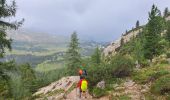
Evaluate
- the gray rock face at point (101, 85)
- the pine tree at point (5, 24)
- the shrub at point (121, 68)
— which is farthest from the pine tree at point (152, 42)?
the pine tree at point (5, 24)

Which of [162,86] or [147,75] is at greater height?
[147,75]

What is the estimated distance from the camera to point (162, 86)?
25406 mm

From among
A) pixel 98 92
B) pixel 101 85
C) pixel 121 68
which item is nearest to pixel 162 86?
pixel 98 92

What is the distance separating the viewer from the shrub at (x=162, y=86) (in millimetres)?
25206

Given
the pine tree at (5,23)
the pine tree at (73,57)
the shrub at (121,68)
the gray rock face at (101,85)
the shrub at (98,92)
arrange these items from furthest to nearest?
the pine tree at (73,57)
the shrub at (121,68)
the gray rock face at (101,85)
the shrub at (98,92)
the pine tree at (5,23)

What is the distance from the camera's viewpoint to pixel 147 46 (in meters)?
51.8

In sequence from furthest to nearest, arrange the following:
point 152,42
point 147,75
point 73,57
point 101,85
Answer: point 73,57, point 152,42, point 147,75, point 101,85

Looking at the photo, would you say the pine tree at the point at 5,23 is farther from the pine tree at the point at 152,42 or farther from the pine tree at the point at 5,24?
the pine tree at the point at 152,42

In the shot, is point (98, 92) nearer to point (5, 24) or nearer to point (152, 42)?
point (5, 24)

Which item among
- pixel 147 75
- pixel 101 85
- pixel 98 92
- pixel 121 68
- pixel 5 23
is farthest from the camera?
pixel 121 68

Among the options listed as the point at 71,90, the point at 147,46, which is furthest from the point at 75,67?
the point at 71,90

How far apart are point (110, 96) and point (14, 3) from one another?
12.5m

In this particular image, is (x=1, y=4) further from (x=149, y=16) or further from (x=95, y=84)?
(x=149, y=16)

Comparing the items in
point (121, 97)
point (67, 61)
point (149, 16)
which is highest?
point (149, 16)
